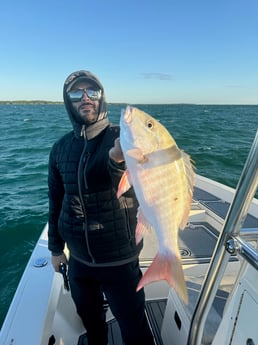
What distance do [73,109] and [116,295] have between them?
4.22 feet

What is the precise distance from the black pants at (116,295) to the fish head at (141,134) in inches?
36.5

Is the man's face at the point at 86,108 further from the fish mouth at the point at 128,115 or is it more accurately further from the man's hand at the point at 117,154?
the fish mouth at the point at 128,115

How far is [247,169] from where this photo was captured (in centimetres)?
101

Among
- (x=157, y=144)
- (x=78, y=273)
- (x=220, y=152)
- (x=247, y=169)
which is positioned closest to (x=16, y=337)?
(x=78, y=273)

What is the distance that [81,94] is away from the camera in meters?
1.90

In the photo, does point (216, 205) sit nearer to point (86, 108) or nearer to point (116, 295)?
point (116, 295)

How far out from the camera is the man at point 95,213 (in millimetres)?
1778

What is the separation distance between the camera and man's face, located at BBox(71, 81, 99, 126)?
1871mm

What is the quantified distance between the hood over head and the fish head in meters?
0.60

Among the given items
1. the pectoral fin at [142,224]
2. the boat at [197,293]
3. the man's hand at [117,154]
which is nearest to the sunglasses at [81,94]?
the man's hand at [117,154]

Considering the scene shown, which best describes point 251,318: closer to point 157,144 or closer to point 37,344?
point 157,144

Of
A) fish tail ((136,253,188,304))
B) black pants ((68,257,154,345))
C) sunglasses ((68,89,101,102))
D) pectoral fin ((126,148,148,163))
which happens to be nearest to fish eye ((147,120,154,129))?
pectoral fin ((126,148,148,163))

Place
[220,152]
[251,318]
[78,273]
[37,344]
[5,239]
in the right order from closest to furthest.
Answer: [251,318]
[37,344]
[78,273]
[5,239]
[220,152]

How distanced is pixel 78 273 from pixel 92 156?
2.71 ft
